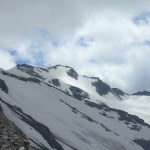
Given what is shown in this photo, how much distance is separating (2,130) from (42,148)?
537 feet

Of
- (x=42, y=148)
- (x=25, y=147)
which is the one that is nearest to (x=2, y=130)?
(x=25, y=147)

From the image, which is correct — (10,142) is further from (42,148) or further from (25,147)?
(42,148)

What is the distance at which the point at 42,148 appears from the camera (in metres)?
198

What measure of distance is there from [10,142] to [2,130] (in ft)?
13.3

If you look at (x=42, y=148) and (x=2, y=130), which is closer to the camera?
(x=2, y=130)

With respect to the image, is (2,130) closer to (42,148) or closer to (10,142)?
(10,142)

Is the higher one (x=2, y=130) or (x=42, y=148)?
(x=42, y=148)

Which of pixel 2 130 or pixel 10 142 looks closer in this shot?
pixel 10 142

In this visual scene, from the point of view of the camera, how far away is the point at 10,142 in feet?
107

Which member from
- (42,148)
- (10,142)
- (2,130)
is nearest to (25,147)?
(10,142)

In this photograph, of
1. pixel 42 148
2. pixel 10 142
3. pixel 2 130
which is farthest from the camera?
pixel 42 148

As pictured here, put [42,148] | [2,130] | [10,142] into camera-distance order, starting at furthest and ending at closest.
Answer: [42,148] < [2,130] < [10,142]

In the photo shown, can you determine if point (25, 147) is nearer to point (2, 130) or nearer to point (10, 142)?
point (10, 142)

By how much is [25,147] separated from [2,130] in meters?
3.62
